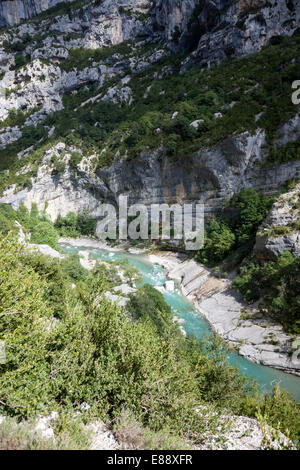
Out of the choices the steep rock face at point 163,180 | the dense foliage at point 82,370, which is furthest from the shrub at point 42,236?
the dense foliage at point 82,370

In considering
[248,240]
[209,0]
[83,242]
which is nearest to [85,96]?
[209,0]

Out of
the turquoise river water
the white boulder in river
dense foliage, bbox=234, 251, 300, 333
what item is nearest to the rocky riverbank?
the turquoise river water

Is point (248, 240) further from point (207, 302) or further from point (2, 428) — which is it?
point (2, 428)

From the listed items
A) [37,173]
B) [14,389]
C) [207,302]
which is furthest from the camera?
[37,173]

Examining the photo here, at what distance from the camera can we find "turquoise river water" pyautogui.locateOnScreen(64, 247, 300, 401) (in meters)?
12.5

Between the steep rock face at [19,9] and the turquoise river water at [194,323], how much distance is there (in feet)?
315

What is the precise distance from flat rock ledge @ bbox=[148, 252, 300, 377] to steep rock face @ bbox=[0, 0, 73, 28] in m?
107

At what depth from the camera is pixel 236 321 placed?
58.4 ft

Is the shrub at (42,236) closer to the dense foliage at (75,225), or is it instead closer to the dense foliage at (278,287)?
the dense foliage at (75,225)

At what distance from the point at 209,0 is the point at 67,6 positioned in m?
60.9

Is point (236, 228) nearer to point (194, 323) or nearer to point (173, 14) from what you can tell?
point (194, 323)

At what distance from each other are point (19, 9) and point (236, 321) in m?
118

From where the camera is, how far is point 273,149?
2667 cm

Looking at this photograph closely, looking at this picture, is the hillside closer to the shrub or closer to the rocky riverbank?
the rocky riverbank
